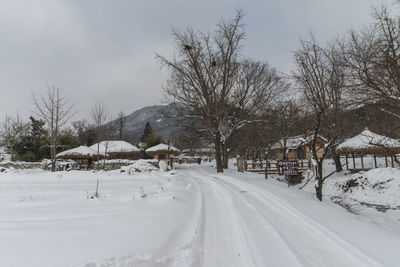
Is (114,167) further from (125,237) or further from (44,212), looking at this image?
(125,237)

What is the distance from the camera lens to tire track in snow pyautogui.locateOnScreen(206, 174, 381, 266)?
346cm

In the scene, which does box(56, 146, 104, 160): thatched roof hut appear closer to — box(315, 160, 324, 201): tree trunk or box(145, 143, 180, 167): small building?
box(145, 143, 180, 167): small building

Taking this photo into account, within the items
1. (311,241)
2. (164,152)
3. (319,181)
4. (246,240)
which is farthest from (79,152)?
(311,241)

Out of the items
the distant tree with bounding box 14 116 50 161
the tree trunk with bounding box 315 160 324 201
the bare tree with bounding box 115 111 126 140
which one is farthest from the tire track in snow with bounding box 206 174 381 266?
the bare tree with bounding box 115 111 126 140

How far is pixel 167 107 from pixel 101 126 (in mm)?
7560

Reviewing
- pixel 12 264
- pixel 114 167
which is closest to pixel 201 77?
pixel 114 167

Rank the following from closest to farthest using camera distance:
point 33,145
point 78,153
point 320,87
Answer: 1. point 320,87
2. point 78,153
3. point 33,145

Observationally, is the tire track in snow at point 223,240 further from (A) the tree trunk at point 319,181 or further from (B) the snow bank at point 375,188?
(B) the snow bank at point 375,188

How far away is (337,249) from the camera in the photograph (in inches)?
152

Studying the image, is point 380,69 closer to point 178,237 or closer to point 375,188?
point 178,237

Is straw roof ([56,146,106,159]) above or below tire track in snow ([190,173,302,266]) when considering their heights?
above

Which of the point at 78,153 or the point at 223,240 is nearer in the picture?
the point at 223,240

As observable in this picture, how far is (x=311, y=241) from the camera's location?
4.25 meters

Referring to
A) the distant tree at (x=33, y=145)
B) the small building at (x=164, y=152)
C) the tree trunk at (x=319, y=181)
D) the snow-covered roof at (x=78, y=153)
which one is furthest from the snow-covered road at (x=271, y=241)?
the distant tree at (x=33, y=145)
